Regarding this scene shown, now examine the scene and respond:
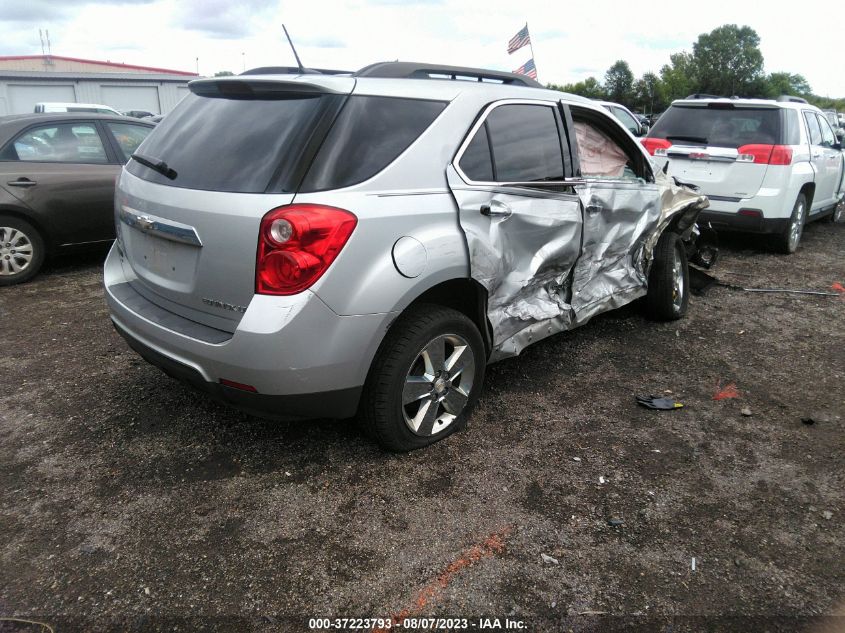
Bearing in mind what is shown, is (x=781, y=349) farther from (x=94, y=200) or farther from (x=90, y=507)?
(x=94, y=200)

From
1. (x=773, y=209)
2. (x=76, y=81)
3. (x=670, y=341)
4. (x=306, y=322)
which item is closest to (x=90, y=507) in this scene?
(x=306, y=322)

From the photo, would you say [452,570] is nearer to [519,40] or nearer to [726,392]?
[726,392]

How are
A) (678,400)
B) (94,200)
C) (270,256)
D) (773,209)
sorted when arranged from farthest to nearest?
(773,209), (94,200), (678,400), (270,256)

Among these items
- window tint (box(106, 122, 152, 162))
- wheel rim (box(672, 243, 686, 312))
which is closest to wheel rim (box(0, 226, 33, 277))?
window tint (box(106, 122, 152, 162))

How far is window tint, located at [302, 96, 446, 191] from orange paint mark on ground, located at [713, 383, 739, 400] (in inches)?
98.4

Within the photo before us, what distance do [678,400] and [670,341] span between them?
3.46 ft

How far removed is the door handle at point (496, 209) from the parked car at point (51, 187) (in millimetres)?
4627

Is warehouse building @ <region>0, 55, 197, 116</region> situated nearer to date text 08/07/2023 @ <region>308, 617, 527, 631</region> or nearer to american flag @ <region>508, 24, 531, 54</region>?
american flag @ <region>508, 24, 531, 54</region>

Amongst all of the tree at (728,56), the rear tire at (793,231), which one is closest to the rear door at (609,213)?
the rear tire at (793,231)

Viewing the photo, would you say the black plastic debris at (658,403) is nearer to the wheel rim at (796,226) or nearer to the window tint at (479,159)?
the window tint at (479,159)

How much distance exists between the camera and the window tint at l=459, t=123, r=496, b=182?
3.12 meters

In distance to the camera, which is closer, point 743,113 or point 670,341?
point 670,341

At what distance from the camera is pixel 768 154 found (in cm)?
704

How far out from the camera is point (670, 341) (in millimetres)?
4852
